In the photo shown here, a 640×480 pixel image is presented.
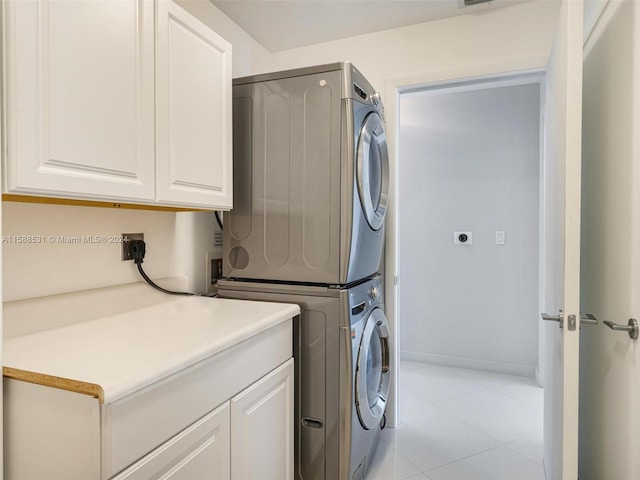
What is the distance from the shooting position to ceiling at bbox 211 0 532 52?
1.99 m

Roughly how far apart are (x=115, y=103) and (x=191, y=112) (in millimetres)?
323

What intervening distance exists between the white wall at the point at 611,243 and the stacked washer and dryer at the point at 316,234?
850 millimetres

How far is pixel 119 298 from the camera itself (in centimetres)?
142

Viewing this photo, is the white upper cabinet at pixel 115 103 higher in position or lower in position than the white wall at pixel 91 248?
higher

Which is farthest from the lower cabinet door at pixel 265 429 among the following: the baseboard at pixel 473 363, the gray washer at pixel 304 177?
the baseboard at pixel 473 363

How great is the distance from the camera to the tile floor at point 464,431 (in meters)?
1.91

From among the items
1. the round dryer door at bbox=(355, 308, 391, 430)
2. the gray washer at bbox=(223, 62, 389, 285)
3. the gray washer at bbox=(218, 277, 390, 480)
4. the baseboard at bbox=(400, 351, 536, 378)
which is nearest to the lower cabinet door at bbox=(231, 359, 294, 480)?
the gray washer at bbox=(218, 277, 390, 480)

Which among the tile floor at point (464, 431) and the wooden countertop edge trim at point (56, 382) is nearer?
the wooden countertop edge trim at point (56, 382)

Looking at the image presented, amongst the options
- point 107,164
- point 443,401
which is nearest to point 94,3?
point 107,164

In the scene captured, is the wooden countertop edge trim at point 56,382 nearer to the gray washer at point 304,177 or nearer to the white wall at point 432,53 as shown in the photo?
the gray washer at point 304,177

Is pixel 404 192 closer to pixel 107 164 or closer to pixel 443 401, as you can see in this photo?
pixel 443 401

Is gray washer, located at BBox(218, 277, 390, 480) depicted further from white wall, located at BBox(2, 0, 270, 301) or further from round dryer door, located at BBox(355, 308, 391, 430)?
white wall, located at BBox(2, 0, 270, 301)

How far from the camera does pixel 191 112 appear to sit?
137cm

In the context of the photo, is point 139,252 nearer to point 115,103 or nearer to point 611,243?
point 115,103
